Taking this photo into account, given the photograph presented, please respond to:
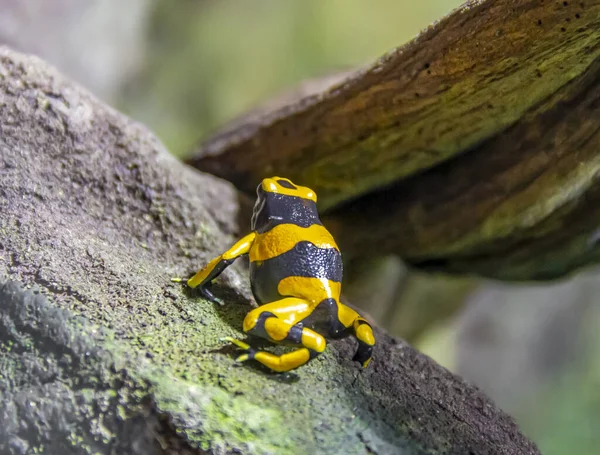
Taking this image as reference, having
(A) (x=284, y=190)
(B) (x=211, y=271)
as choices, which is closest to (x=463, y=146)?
(A) (x=284, y=190)

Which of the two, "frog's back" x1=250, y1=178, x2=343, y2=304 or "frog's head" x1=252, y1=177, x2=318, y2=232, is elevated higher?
"frog's head" x1=252, y1=177, x2=318, y2=232

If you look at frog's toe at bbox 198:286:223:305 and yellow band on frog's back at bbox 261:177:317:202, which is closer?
frog's toe at bbox 198:286:223:305

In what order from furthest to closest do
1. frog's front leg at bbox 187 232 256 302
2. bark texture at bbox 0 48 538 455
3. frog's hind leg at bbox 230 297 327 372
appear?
frog's front leg at bbox 187 232 256 302 → frog's hind leg at bbox 230 297 327 372 → bark texture at bbox 0 48 538 455

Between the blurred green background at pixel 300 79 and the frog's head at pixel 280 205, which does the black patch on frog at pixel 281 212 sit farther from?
the blurred green background at pixel 300 79

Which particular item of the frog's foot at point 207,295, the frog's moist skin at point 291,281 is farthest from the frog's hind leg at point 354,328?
the frog's foot at point 207,295

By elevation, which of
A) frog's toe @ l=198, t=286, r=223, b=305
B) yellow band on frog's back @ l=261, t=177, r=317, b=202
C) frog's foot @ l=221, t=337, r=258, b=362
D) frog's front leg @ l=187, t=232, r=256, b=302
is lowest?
frog's foot @ l=221, t=337, r=258, b=362

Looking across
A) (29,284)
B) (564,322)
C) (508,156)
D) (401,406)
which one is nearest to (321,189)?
(508,156)

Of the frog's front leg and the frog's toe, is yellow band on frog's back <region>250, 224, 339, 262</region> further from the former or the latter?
the frog's toe

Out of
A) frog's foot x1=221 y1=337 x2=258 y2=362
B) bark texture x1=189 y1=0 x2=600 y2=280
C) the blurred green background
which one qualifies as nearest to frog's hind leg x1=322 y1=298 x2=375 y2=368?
frog's foot x1=221 y1=337 x2=258 y2=362

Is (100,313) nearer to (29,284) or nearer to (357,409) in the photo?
(29,284)
